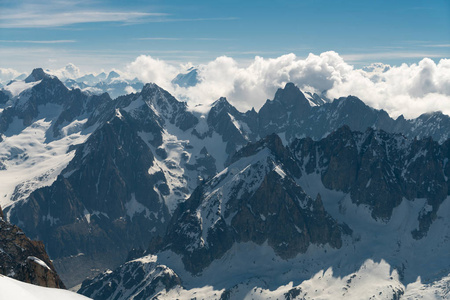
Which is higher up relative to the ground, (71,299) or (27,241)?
(71,299)

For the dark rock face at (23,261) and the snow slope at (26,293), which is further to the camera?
the dark rock face at (23,261)

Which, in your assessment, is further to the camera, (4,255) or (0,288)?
(4,255)

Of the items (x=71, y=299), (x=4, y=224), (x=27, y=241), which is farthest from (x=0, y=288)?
(x=4, y=224)

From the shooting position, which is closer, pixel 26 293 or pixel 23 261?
pixel 26 293

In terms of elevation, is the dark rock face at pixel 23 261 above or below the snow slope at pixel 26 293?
below

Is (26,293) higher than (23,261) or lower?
higher

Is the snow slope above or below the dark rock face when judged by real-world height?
above

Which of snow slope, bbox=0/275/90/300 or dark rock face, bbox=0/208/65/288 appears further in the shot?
dark rock face, bbox=0/208/65/288

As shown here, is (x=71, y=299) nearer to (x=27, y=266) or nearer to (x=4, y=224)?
(x=27, y=266)
